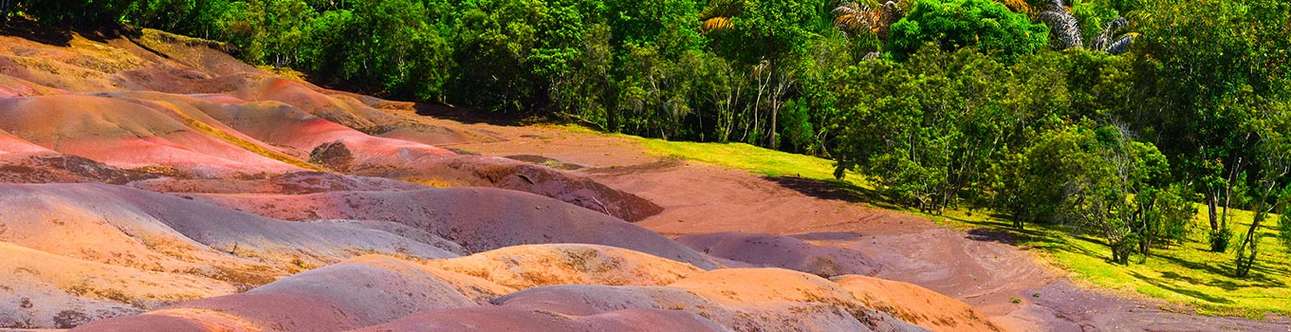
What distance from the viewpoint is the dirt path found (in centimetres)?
2641

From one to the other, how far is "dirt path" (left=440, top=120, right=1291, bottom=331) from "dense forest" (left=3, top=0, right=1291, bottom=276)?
7.48ft

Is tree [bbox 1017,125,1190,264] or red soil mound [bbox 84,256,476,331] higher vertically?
tree [bbox 1017,125,1190,264]

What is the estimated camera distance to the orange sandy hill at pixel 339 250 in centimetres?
1533

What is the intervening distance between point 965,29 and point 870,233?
69.3 ft

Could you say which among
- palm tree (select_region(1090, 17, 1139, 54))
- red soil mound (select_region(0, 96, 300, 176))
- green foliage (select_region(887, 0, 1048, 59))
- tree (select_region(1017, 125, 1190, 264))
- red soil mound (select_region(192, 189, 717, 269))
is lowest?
red soil mound (select_region(0, 96, 300, 176))

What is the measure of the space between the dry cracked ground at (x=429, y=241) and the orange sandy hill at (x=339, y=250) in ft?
0.21

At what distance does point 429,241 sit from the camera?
90.3 feet

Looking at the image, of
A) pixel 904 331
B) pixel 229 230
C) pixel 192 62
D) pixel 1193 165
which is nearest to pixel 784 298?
pixel 904 331

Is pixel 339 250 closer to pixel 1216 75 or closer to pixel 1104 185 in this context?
pixel 1104 185

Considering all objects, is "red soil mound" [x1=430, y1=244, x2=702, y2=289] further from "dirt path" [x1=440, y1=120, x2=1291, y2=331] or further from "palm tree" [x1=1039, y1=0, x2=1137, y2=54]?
"palm tree" [x1=1039, y1=0, x2=1137, y2=54]

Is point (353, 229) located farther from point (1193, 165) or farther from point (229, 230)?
point (1193, 165)

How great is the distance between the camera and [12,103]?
132 ft

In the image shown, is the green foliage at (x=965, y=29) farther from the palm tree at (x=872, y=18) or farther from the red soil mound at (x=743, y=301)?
the red soil mound at (x=743, y=301)

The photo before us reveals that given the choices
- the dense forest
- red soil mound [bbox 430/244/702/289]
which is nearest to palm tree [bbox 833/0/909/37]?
the dense forest
